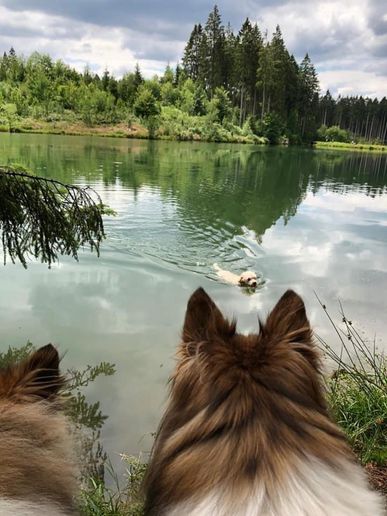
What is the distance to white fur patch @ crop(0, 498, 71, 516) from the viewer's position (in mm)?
1320

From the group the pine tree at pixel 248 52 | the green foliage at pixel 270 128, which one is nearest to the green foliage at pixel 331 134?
the green foliage at pixel 270 128

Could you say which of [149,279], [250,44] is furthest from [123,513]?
[250,44]

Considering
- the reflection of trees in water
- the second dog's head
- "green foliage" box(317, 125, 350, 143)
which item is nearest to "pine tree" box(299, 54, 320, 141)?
"green foliage" box(317, 125, 350, 143)

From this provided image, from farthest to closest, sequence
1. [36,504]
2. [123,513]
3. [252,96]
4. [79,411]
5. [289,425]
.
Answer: [252,96], [79,411], [123,513], [289,425], [36,504]

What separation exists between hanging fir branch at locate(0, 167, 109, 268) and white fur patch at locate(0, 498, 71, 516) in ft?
12.3

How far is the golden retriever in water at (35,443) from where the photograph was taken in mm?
1408

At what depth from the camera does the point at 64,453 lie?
173 centimetres

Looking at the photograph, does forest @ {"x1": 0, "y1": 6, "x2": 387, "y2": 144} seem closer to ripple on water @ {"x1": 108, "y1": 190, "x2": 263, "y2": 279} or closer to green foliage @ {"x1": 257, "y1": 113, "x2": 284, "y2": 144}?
green foliage @ {"x1": 257, "y1": 113, "x2": 284, "y2": 144}

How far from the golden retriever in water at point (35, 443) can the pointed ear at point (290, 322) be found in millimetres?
850

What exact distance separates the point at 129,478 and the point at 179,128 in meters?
65.8

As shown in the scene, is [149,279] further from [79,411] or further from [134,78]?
[134,78]

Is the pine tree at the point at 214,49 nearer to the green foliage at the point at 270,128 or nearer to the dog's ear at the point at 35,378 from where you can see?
the green foliage at the point at 270,128

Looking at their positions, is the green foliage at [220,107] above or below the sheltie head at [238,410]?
above

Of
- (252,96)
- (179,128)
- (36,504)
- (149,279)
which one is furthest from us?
(252,96)
